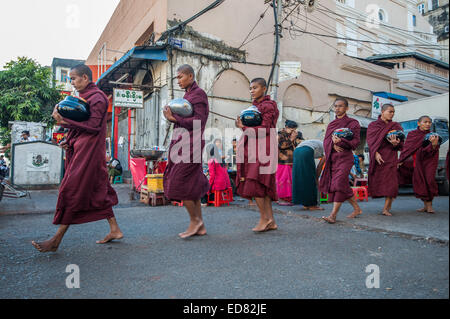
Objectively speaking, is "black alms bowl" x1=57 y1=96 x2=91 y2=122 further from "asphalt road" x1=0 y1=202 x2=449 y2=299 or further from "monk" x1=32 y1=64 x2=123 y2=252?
"asphalt road" x1=0 y1=202 x2=449 y2=299

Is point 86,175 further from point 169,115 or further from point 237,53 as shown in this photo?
point 237,53

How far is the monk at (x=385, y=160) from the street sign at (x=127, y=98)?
744cm

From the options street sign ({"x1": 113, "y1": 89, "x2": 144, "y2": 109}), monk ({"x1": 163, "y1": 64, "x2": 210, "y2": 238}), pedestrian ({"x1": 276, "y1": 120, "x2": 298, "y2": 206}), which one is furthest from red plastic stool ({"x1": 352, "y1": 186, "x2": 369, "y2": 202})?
street sign ({"x1": 113, "y1": 89, "x2": 144, "y2": 109})

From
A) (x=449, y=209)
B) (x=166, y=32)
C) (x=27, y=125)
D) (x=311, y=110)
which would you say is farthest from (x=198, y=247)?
(x=27, y=125)

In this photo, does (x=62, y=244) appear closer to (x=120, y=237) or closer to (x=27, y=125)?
(x=120, y=237)

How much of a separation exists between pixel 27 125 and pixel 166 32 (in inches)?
303

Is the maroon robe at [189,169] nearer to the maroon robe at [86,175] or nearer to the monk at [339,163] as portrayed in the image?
the maroon robe at [86,175]

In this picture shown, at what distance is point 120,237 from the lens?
3.23 m

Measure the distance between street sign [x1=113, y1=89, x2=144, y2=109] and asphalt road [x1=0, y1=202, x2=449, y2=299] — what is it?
6.61 meters

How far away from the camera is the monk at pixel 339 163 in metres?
4.14

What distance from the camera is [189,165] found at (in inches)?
131

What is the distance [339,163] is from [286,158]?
1900 mm

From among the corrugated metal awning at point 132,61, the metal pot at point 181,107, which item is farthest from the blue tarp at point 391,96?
the metal pot at point 181,107

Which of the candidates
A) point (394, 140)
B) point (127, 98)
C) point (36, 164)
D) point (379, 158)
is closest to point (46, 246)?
point (379, 158)
